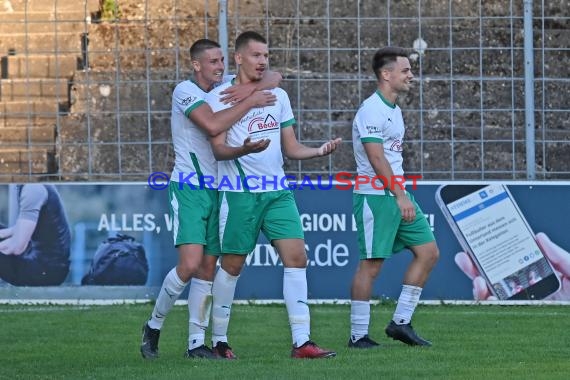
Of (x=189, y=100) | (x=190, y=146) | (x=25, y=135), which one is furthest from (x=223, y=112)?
(x=25, y=135)

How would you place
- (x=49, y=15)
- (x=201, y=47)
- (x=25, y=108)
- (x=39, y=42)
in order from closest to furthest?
(x=201, y=47) < (x=25, y=108) < (x=49, y=15) < (x=39, y=42)

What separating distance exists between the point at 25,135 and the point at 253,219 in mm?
6797

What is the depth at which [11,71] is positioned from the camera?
1523cm

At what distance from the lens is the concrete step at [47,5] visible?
14742 mm

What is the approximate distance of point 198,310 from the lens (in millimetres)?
8523

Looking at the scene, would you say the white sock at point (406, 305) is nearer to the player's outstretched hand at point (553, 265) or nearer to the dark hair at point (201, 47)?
the dark hair at point (201, 47)

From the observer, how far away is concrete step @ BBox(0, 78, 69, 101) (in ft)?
48.5

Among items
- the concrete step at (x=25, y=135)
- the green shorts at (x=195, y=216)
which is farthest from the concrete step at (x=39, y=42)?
the green shorts at (x=195, y=216)

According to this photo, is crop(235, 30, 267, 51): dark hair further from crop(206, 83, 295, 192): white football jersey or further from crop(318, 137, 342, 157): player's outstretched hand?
crop(318, 137, 342, 157): player's outstretched hand

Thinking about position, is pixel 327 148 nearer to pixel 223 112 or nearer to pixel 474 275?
pixel 223 112

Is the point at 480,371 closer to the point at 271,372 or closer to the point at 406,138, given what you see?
the point at 271,372

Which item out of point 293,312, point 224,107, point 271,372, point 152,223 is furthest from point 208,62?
point 152,223

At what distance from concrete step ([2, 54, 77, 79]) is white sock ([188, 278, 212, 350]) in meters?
6.34

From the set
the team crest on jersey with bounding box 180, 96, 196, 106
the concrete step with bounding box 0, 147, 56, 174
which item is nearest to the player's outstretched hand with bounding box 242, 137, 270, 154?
the team crest on jersey with bounding box 180, 96, 196, 106
